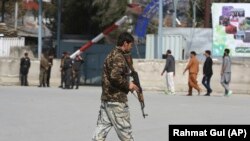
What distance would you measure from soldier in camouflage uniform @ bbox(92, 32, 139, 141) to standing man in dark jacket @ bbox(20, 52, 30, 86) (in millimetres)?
20659

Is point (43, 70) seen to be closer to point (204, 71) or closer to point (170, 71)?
point (170, 71)

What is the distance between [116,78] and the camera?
8.28 m

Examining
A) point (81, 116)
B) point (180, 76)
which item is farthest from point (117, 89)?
point (180, 76)

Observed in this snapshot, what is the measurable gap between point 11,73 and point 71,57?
338 cm

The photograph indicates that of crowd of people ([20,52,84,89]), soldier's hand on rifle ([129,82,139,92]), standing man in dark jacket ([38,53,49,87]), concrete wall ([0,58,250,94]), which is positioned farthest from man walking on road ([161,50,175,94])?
soldier's hand on rifle ([129,82,139,92])

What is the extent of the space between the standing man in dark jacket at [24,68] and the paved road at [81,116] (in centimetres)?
718

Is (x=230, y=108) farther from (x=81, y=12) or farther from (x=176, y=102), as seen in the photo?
(x=81, y=12)

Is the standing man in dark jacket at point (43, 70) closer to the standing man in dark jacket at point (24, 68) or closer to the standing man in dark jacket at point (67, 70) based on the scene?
the standing man in dark jacket at point (24, 68)

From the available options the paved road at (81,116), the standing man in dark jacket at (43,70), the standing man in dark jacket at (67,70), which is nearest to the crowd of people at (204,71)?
the paved road at (81,116)

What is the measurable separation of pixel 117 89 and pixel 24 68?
21.0m

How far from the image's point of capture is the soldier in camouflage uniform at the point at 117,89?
8.31m

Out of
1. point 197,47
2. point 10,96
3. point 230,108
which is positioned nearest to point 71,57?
point 197,47

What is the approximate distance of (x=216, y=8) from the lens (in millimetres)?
28391

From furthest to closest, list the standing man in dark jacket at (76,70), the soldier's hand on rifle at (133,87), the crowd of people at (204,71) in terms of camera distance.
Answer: the standing man in dark jacket at (76,70)
the crowd of people at (204,71)
the soldier's hand on rifle at (133,87)
